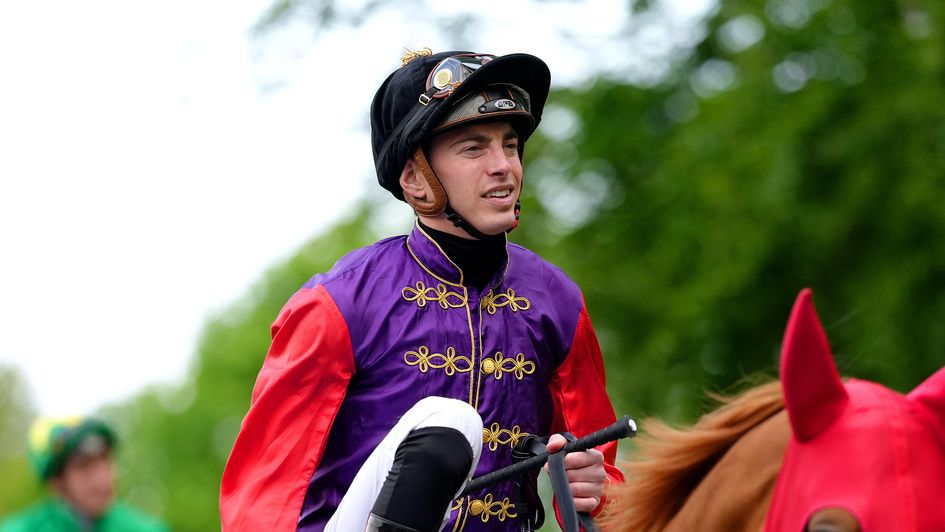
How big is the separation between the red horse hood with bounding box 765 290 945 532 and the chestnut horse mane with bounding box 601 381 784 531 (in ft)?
0.88

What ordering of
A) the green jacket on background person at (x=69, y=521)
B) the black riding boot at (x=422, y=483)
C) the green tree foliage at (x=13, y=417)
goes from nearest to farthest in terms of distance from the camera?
the black riding boot at (x=422, y=483) → the green jacket on background person at (x=69, y=521) → the green tree foliage at (x=13, y=417)

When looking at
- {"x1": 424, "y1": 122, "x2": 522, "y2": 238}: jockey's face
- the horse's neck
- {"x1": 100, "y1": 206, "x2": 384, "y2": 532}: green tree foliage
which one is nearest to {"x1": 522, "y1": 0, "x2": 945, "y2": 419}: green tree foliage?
{"x1": 424, "y1": 122, "x2": 522, "y2": 238}: jockey's face

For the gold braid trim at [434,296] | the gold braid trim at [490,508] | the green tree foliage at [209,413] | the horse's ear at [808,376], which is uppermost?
the gold braid trim at [434,296]

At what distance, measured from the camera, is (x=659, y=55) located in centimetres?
1077

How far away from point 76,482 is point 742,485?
6.13 meters

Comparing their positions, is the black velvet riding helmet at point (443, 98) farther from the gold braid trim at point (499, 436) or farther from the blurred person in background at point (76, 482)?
the blurred person in background at point (76, 482)

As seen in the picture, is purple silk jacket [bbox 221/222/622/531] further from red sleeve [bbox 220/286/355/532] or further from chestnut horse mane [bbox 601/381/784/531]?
chestnut horse mane [bbox 601/381/784/531]

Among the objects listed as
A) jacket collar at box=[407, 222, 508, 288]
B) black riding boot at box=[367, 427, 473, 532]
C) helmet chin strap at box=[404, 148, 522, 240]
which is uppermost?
helmet chin strap at box=[404, 148, 522, 240]

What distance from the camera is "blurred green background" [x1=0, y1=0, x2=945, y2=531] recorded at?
929cm

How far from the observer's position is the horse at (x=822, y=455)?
2373 mm

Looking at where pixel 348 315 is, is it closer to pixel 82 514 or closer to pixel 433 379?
pixel 433 379

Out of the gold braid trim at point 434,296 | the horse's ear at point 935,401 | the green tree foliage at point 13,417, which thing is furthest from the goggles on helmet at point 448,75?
the green tree foliage at point 13,417

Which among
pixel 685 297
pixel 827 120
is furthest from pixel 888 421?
pixel 685 297

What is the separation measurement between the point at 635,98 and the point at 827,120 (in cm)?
174
